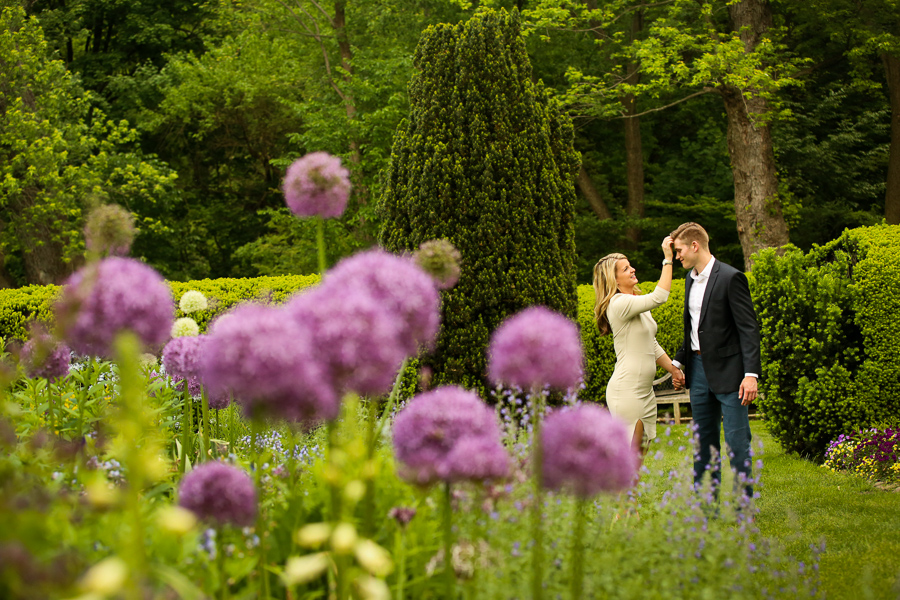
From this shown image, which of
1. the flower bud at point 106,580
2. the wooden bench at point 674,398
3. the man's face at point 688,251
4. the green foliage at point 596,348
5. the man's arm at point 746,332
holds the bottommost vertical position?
the wooden bench at point 674,398

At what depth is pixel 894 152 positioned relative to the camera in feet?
51.8

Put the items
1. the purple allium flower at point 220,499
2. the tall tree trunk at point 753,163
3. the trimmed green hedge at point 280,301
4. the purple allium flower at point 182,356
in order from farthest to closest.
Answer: the tall tree trunk at point 753,163 → the trimmed green hedge at point 280,301 → the purple allium flower at point 182,356 → the purple allium flower at point 220,499

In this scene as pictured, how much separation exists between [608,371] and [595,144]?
1177 cm

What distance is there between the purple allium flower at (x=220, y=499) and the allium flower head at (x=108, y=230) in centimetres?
64

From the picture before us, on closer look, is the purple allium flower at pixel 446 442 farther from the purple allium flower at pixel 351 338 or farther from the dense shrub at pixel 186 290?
the dense shrub at pixel 186 290

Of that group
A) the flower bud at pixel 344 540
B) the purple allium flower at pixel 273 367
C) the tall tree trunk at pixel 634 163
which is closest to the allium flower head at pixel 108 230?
the purple allium flower at pixel 273 367

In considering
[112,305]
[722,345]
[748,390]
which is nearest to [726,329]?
[722,345]

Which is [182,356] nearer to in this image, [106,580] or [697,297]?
[106,580]

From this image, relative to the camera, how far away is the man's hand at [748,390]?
15.2 ft

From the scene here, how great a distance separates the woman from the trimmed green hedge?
3762mm

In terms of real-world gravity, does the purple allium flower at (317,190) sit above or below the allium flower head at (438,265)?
above

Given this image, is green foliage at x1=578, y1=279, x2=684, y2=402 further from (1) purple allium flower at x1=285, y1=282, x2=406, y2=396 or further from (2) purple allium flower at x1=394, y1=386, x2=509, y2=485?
(1) purple allium flower at x1=285, y1=282, x2=406, y2=396

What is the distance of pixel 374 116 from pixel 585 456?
44.9ft

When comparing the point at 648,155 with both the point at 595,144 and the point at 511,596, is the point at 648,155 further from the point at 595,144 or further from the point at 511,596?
the point at 511,596
